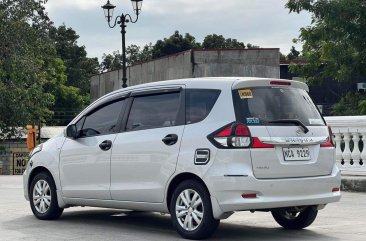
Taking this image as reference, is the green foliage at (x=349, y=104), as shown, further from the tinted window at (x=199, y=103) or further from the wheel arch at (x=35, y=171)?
the tinted window at (x=199, y=103)

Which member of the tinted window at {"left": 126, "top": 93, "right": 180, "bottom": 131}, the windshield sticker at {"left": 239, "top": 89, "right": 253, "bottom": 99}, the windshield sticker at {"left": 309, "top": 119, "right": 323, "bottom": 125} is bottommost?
the windshield sticker at {"left": 309, "top": 119, "right": 323, "bottom": 125}

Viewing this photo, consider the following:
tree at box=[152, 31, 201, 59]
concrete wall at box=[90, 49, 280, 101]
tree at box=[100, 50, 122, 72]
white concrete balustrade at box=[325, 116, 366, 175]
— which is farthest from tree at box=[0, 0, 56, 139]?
tree at box=[100, 50, 122, 72]

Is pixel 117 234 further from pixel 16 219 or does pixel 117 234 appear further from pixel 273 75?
pixel 273 75

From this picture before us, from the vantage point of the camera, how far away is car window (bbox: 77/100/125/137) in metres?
9.60

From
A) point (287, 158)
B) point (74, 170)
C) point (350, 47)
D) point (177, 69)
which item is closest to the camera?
point (287, 158)

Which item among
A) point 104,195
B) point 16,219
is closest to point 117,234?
point 104,195

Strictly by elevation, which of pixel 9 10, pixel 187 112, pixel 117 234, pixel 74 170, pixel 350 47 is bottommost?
pixel 117 234

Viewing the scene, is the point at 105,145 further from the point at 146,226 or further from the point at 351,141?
the point at 351,141

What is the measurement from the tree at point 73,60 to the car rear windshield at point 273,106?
81.7m

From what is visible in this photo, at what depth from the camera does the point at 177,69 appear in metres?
36.8

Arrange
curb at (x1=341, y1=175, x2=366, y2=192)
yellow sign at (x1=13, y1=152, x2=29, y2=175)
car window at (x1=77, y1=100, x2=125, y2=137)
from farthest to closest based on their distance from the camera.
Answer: yellow sign at (x1=13, y1=152, x2=29, y2=175) < curb at (x1=341, y1=175, x2=366, y2=192) < car window at (x1=77, y1=100, x2=125, y2=137)

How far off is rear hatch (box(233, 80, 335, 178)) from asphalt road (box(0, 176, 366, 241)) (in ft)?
2.68

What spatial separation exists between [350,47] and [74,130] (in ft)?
53.5

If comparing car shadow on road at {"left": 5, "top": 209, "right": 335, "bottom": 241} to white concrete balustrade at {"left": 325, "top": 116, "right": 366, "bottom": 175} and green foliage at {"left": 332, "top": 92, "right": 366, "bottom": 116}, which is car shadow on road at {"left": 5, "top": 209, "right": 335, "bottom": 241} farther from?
green foliage at {"left": 332, "top": 92, "right": 366, "bottom": 116}
